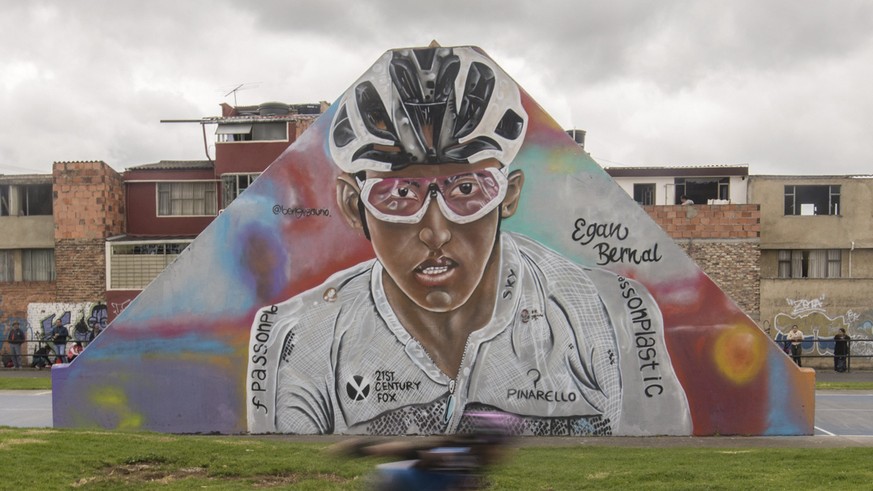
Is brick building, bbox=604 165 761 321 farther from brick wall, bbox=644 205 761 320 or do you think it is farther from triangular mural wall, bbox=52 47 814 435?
triangular mural wall, bbox=52 47 814 435

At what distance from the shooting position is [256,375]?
53.2 ft

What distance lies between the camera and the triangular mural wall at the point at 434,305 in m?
15.5

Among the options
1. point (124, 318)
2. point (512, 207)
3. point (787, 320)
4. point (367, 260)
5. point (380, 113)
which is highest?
point (380, 113)

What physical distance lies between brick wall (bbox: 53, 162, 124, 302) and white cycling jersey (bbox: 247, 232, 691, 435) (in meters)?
21.0

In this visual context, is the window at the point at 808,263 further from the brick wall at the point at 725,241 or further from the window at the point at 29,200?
the window at the point at 29,200

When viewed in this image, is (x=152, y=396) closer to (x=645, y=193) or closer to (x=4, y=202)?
(x=4, y=202)

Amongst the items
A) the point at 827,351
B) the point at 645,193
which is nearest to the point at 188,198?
the point at 645,193

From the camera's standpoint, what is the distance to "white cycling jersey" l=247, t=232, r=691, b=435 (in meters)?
15.6

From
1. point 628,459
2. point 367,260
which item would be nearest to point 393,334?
point 367,260

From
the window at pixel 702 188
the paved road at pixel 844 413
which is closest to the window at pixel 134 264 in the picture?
the window at pixel 702 188

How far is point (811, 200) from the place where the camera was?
34.2m

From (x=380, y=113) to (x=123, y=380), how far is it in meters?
7.36

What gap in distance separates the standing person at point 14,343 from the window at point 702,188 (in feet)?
91.5

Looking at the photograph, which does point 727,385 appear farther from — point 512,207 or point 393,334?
point 393,334
